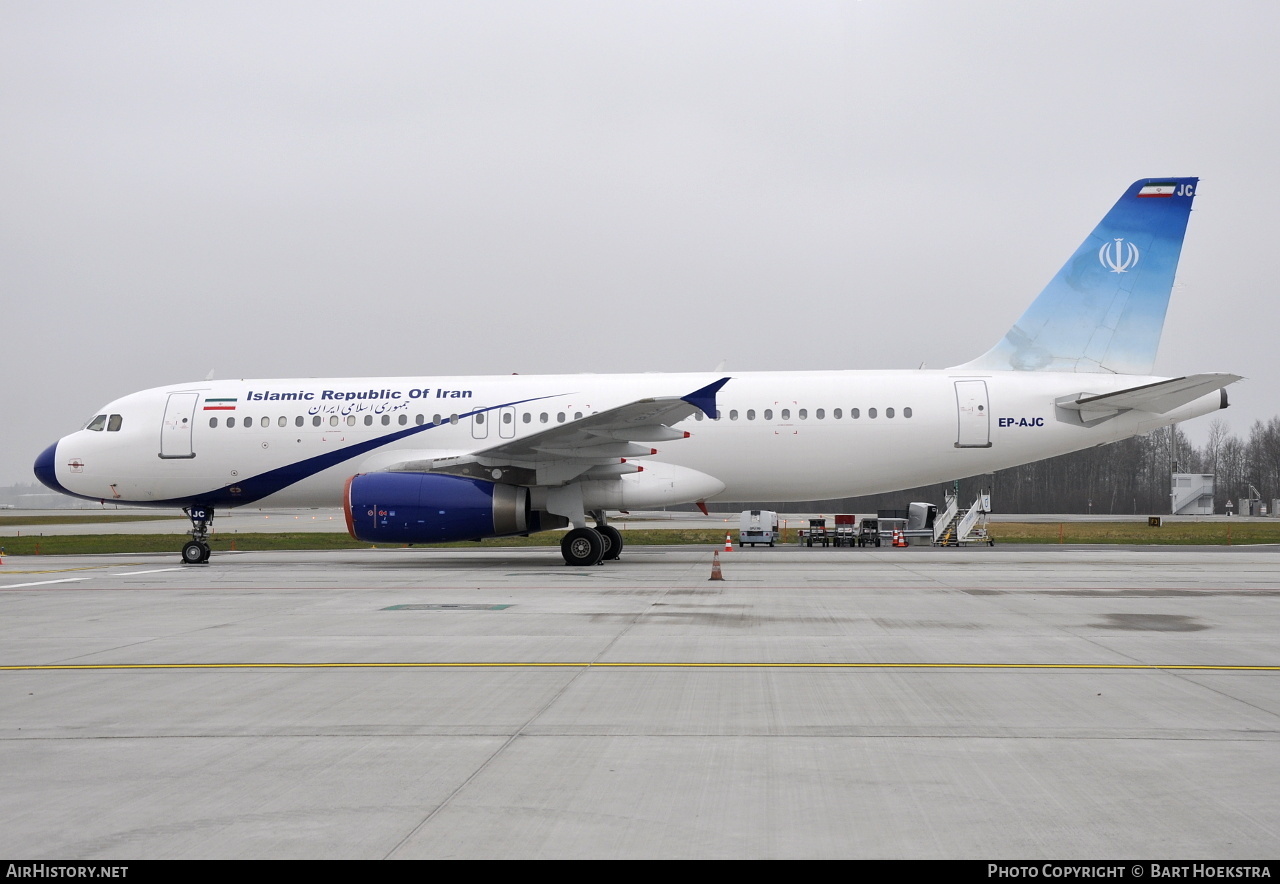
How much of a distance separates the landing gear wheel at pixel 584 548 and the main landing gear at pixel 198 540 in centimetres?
724

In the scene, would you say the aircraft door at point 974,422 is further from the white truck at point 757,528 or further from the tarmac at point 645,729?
the white truck at point 757,528

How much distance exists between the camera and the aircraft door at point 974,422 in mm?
19469

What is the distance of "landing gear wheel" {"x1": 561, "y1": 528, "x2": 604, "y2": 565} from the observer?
18297 millimetres

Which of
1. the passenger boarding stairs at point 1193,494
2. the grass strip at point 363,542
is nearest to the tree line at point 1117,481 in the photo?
the passenger boarding stairs at point 1193,494

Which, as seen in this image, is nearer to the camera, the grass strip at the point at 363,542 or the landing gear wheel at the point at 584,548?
the landing gear wheel at the point at 584,548

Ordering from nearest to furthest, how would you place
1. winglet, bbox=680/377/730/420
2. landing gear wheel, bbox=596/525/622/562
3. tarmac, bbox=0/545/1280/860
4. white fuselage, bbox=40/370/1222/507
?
1. tarmac, bbox=0/545/1280/860
2. winglet, bbox=680/377/730/420
3. white fuselage, bbox=40/370/1222/507
4. landing gear wheel, bbox=596/525/622/562

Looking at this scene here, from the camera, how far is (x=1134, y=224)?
19.8 meters

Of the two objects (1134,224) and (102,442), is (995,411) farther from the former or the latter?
(102,442)

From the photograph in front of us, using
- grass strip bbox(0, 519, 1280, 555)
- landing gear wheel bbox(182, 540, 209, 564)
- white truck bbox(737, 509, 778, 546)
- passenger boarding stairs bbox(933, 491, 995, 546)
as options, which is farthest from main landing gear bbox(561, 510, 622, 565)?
passenger boarding stairs bbox(933, 491, 995, 546)

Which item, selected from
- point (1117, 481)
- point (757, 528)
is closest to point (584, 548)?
point (757, 528)

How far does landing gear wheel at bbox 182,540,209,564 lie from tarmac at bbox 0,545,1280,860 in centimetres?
814

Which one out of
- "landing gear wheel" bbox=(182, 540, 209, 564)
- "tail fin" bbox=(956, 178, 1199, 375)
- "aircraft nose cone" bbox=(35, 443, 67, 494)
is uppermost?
"tail fin" bbox=(956, 178, 1199, 375)

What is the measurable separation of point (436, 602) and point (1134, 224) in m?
15.6

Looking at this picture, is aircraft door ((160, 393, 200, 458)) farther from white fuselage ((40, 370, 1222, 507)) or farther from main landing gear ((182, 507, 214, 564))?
main landing gear ((182, 507, 214, 564))
